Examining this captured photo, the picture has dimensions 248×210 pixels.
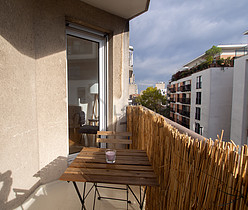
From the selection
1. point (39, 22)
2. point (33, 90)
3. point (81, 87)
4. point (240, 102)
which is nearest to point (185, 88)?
point (240, 102)

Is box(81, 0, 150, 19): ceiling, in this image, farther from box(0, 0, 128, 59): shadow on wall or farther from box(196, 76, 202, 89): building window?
box(196, 76, 202, 89): building window

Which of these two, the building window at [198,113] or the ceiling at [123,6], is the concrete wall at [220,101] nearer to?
the building window at [198,113]

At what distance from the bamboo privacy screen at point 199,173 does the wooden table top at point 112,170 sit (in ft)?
0.62

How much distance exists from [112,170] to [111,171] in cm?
3

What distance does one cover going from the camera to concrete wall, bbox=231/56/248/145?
15844mm

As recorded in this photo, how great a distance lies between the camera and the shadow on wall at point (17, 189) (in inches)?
63.4

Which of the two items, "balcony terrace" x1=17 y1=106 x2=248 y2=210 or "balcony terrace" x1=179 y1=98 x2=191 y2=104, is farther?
"balcony terrace" x1=179 y1=98 x2=191 y2=104

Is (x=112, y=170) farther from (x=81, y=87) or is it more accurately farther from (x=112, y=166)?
(x=81, y=87)

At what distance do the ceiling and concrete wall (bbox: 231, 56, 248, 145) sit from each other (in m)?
18.0

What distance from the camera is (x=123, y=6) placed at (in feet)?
9.41

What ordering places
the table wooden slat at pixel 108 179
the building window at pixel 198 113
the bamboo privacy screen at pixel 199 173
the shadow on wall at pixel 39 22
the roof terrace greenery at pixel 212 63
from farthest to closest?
the building window at pixel 198 113 < the roof terrace greenery at pixel 212 63 < the shadow on wall at pixel 39 22 < the table wooden slat at pixel 108 179 < the bamboo privacy screen at pixel 199 173

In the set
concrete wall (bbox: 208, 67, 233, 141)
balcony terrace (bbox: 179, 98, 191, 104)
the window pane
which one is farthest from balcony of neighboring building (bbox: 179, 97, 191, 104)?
the window pane

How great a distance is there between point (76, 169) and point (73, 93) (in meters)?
1.95

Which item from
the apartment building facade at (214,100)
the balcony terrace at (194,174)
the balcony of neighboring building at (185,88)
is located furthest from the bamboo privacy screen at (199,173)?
the balcony of neighboring building at (185,88)
